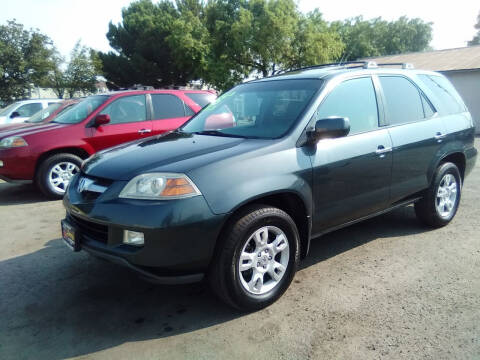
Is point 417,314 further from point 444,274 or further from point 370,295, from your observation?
point 444,274

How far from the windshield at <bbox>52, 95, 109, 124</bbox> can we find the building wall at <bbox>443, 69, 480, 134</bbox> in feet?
58.3

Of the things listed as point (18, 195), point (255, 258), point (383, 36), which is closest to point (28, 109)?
point (18, 195)

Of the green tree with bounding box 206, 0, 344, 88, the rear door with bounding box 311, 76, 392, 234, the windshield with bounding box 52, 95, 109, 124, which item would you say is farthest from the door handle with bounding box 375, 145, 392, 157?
the green tree with bounding box 206, 0, 344, 88

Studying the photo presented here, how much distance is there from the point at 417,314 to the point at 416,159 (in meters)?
1.75

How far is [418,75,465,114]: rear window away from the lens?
4.55 m

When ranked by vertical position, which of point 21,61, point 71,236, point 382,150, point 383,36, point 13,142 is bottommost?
point 71,236

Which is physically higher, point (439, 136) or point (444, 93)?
point (444, 93)

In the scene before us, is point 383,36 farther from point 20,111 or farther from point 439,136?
point 439,136

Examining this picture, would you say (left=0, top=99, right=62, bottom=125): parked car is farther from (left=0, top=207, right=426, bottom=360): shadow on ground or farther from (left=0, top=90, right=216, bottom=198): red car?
(left=0, top=207, right=426, bottom=360): shadow on ground

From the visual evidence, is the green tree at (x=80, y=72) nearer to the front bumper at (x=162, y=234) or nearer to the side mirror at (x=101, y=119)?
the side mirror at (x=101, y=119)

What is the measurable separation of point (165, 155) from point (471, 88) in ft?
65.8

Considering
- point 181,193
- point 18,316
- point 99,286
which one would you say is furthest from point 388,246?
point 18,316

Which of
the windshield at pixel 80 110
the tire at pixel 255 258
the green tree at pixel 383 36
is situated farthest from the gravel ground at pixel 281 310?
the green tree at pixel 383 36

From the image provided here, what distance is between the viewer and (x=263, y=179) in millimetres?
2871
